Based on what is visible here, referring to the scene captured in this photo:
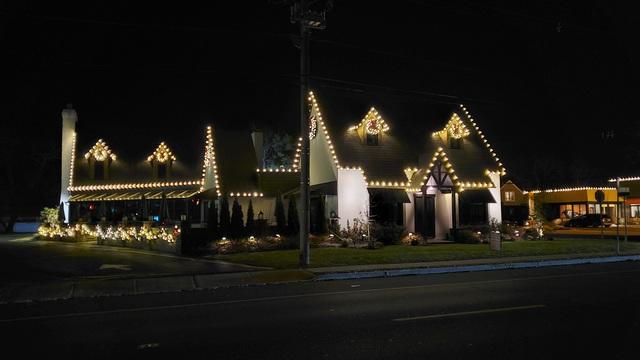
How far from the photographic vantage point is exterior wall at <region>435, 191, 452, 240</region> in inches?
1255

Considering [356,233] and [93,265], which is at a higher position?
[356,233]

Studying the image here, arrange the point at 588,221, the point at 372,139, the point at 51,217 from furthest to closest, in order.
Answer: the point at 588,221
the point at 51,217
the point at 372,139

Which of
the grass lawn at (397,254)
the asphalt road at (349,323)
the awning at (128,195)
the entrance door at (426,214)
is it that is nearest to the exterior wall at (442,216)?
the entrance door at (426,214)

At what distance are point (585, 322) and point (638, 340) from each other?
133 centimetres

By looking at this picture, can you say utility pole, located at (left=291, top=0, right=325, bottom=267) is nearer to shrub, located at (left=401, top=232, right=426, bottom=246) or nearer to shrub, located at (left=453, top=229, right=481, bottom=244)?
shrub, located at (left=401, top=232, right=426, bottom=246)

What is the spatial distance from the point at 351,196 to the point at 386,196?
1.74m

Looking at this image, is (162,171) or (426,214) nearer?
(426,214)

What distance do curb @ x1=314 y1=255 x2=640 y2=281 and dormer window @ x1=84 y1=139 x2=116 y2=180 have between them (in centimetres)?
2469

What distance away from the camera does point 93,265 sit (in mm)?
20453

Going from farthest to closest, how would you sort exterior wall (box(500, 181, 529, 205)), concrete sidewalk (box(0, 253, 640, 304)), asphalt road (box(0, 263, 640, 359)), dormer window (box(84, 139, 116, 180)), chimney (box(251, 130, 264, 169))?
exterior wall (box(500, 181, 529, 205)), dormer window (box(84, 139, 116, 180)), chimney (box(251, 130, 264, 169)), concrete sidewalk (box(0, 253, 640, 304)), asphalt road (box(0, 263, 640, 359))

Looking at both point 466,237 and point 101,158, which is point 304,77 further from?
point 101,158

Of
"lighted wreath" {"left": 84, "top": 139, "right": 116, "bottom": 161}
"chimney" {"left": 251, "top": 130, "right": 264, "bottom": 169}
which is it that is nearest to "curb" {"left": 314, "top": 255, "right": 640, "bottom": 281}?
"chimney" {"left": 251, "top": 130, "right": 264, "bottom": 169}

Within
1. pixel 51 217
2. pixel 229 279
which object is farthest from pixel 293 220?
pixel 51 217

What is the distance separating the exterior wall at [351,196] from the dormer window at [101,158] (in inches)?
658
